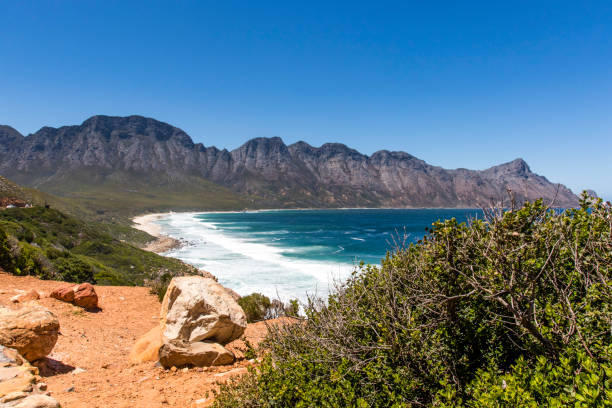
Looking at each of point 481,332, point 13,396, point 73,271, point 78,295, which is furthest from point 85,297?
point 481,332

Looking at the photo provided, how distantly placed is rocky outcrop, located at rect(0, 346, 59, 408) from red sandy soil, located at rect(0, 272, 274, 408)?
838 mm

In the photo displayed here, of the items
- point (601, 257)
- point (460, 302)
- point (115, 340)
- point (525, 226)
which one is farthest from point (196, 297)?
point (601, 257)

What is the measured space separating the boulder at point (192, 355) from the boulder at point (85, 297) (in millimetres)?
5553

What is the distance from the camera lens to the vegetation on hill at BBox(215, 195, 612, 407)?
3141 millimetres

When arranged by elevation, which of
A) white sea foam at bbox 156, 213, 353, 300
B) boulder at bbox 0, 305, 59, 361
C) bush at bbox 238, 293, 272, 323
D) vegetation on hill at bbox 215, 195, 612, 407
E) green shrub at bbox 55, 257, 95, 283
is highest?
vegetation on hill at bbox 215, 195, 612, 407

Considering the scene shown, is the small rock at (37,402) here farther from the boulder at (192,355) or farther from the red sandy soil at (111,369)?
the boulder at (192,355)

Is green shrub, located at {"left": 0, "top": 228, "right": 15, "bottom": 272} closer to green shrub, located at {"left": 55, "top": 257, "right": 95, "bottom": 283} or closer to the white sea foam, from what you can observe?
green shrub, located at {"left": 55, "top": 257, "right": 95, "bottom": 283}

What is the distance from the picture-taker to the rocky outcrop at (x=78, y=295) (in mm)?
10281

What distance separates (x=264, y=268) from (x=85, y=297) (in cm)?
2359

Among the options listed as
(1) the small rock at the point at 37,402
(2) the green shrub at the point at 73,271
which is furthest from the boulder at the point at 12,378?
(2) the green shrub at the point at 73,271

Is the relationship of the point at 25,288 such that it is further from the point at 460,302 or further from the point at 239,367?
the point at 460,302

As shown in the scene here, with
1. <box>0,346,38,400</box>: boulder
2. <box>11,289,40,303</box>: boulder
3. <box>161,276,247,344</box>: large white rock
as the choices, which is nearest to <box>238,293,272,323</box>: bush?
<box>161,276,247,344</box>: large white rock

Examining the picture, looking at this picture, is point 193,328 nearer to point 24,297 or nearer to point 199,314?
point 199,314

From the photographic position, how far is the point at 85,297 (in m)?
10.4
